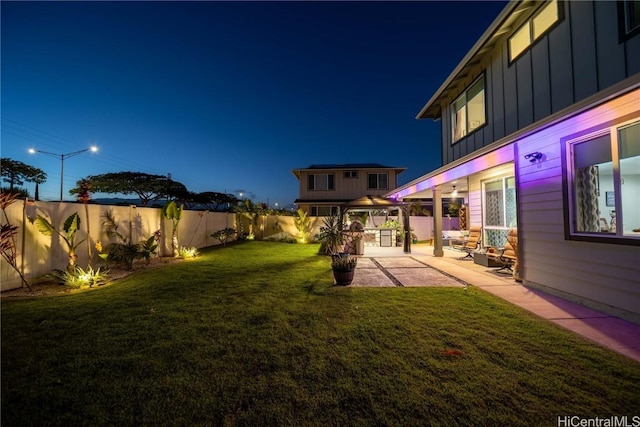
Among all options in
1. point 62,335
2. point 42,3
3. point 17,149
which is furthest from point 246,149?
point 62,335

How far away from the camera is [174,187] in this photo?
132 feet

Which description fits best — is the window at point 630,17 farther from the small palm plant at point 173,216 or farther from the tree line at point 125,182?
the tree line at point 125,182

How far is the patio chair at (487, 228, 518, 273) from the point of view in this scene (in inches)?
278

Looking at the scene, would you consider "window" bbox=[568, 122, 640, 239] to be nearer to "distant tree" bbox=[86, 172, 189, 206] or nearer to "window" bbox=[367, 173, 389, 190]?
"window" bbox=[367, 173, 389, 190]

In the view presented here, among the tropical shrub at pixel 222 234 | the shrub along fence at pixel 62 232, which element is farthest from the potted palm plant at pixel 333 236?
the shrub along fence at pixel 62 232

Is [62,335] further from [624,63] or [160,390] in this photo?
[624,63]

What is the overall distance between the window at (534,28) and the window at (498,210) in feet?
12.7

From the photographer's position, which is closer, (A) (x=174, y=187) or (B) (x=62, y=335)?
(B) (x=62, y=335)

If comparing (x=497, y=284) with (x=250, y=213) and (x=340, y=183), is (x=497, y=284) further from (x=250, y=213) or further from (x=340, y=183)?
(x=340, y=183)

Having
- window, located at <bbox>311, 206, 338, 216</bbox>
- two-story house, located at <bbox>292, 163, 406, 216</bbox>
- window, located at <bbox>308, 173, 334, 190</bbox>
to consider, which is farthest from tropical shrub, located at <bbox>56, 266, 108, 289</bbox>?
window, located at <bbox>308, 173, 334, 190</bbox>

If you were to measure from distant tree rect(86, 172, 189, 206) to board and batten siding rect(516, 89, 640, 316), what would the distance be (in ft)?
141

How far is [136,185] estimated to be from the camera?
3712 centimetres

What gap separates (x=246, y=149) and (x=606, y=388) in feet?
173

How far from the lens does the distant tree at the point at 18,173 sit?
2775 centimetres
